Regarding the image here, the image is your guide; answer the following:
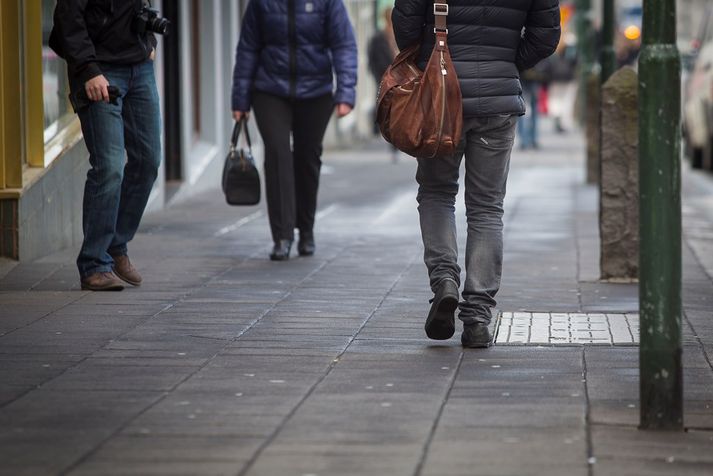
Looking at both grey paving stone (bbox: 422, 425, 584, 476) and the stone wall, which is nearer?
grey paving stone (bbox: 422, 425, 584, 476)

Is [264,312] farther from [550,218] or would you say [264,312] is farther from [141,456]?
[550,218]

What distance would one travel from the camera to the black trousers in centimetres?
1077

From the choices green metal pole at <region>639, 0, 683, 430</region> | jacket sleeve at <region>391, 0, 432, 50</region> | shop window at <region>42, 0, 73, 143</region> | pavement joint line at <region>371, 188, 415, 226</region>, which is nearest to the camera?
green metal pole at <region>639, 0, 683, 430</region>

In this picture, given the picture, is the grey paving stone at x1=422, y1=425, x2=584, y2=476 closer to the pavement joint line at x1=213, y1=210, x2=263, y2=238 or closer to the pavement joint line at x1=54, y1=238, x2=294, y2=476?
the pavement joint line at x1=54, y1=238, x2=294, y2=476

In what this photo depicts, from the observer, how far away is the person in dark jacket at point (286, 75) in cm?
1074

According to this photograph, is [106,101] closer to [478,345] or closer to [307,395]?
[478,345]

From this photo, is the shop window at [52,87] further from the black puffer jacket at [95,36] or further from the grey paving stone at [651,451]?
the grey paving stone at [651,451]

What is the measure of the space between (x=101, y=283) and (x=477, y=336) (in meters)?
2.50

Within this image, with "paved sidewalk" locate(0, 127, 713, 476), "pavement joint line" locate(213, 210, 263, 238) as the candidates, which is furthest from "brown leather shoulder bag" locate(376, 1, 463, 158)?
"pavement joint line" locate(213, 210, 263, 238)

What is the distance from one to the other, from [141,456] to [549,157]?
21017 mm

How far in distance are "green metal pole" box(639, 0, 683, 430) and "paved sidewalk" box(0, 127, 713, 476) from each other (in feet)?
0.45

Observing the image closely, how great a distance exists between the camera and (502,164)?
7.39 m

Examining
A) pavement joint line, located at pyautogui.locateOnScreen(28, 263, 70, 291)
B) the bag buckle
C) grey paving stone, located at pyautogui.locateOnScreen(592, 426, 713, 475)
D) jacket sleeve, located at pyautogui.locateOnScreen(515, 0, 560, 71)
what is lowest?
pavement joint line, located at pyautogui.locateOnScreen(28, 263, 70, 291)

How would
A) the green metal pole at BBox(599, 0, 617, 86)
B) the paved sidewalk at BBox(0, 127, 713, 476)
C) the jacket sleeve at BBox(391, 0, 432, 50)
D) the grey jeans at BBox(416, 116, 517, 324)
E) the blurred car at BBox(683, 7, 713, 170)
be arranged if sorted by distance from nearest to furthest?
the paved sidewalk at BBox(0, 127, 713, 476) < the jacket sleeve at BBox(391, 0, 432, 50) < the grey jeans at BBox(416, 116, 517, 324) < the green metal pole at BBox(599, 0, 617, 86) < the blurred car at BBox(683, 7, 713, 170)
